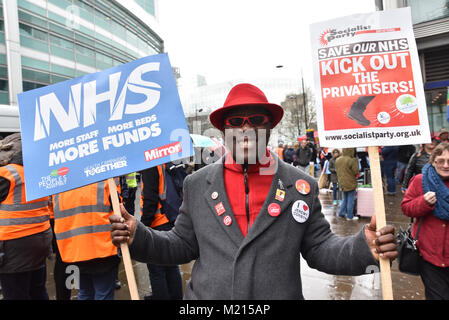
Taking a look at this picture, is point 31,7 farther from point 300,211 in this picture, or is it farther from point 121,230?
point 300,211

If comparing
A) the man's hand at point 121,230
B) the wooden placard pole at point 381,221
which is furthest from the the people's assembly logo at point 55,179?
the wooden placard pole at point 381,221

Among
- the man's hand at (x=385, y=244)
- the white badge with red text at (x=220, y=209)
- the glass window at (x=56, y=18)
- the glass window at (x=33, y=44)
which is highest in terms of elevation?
the glass window at (x=56, y=18)

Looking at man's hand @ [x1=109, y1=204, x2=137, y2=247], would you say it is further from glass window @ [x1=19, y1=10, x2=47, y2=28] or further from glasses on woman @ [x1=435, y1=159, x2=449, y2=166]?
glass window @ [x1=19, y1=10, x2=47, y2=28]

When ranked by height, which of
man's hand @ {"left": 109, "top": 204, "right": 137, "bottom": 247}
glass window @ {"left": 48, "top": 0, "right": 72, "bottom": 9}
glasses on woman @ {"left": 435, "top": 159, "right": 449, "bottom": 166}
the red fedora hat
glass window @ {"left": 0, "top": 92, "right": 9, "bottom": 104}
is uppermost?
glass window @ {"left": 48, "top": 0, "right": 72, "bottom": 9}

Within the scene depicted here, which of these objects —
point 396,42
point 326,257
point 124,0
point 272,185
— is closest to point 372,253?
point 326,257

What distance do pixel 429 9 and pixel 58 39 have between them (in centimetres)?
2787

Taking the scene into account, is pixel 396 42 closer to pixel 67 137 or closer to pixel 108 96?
pixel 108 96

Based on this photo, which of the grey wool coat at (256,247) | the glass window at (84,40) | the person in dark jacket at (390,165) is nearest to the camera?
the grey wool coat at (256,247)

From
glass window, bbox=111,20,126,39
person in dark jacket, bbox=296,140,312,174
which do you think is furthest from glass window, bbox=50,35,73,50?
person in dark jacket, bbox=296,140,312,174

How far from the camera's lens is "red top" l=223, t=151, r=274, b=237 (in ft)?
5.69

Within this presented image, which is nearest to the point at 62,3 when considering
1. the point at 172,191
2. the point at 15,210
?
the point at 15,210

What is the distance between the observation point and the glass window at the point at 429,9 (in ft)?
38.9

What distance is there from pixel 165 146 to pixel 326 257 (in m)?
1.14

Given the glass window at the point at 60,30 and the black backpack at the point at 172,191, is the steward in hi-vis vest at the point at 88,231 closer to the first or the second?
the black backpack at the point at 172,191
